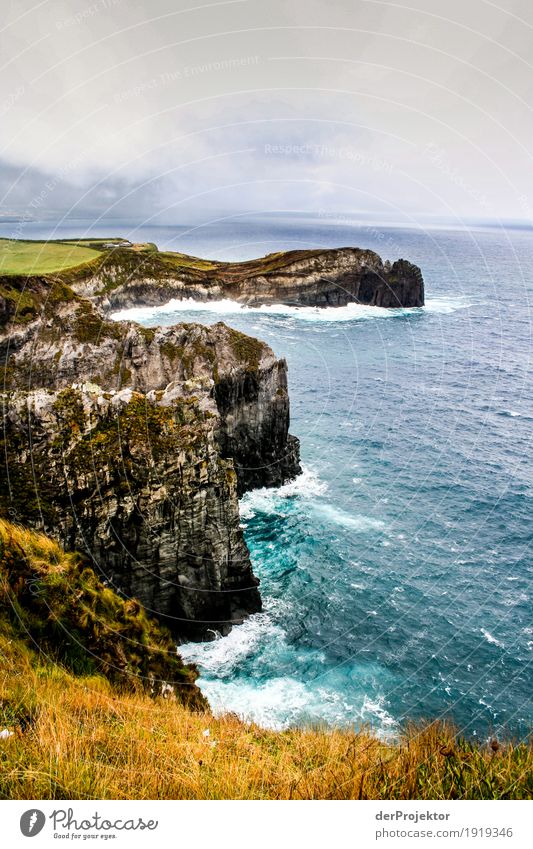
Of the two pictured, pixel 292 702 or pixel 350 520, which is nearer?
pixel 292 702

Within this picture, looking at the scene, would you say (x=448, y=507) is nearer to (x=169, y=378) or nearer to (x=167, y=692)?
(x=169, y=378)

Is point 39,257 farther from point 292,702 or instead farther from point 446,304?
point 446,304

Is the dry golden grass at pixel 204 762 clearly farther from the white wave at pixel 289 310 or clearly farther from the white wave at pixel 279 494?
the white wave at pixel 289 310

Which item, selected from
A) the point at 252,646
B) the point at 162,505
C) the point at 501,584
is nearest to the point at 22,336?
the point at 162,505

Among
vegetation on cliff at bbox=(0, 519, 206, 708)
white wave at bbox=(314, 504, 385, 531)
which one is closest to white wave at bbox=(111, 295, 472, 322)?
white wave at bbox=(314, 504, 385, 531)
